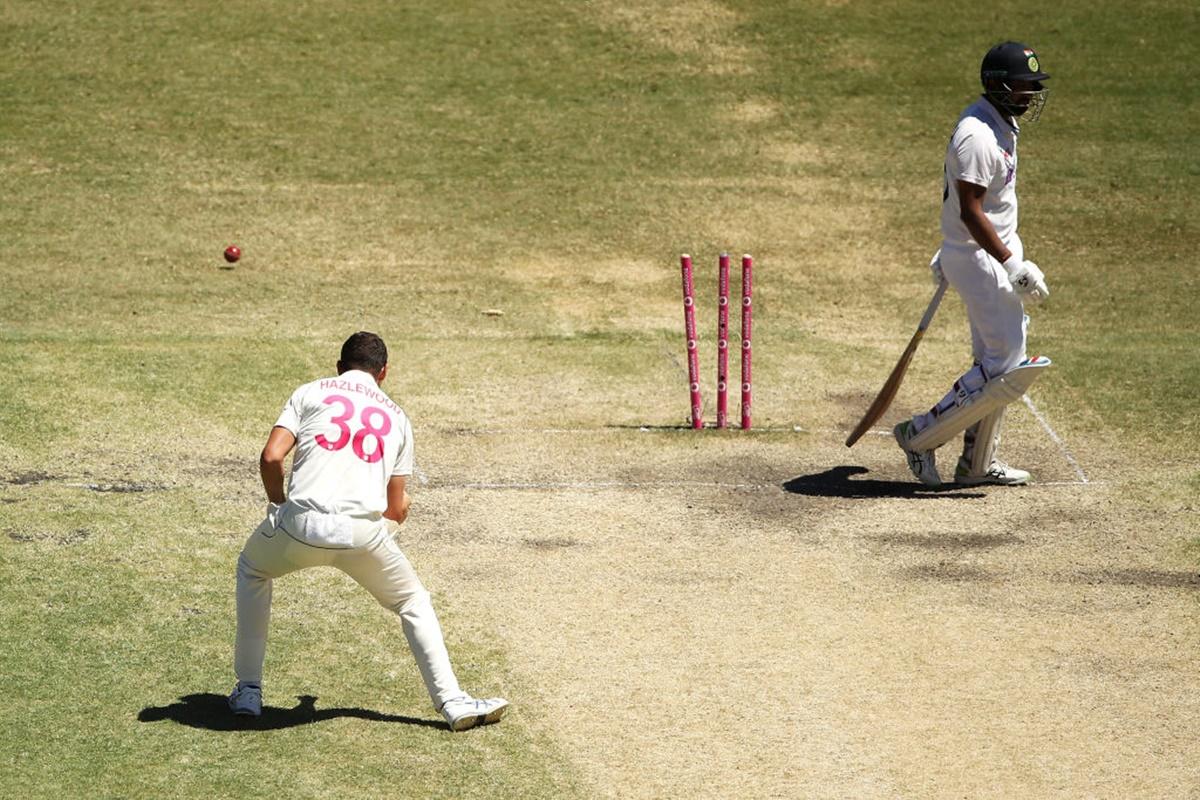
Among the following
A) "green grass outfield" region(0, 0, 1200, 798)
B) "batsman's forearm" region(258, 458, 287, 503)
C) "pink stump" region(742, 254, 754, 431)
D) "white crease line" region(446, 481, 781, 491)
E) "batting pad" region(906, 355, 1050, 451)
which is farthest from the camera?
"pink stump" region(742, 254, 754, 431)

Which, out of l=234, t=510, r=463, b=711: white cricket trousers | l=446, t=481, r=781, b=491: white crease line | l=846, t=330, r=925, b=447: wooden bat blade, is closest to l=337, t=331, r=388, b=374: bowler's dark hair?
l=234, t=510, r=463, b=711: white cricket trousers

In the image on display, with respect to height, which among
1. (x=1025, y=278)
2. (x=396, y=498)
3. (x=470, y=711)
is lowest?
(x=470, y=711)

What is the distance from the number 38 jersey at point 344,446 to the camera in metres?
7.28

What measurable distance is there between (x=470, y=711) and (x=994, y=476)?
17.7 ft

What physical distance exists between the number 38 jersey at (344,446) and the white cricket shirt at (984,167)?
5151 millimetres

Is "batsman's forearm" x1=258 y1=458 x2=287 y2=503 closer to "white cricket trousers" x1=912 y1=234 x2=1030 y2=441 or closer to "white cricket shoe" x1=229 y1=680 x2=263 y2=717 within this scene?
"white cricket shoe" x1=229 y1=680 x2=263 y2=717

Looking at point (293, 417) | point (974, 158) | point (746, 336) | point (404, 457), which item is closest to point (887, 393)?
point (746, 336)

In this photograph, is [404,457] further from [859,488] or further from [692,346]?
[692,346]

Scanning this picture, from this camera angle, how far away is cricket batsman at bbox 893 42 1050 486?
11.1 metres

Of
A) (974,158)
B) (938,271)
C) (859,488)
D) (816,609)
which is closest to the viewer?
(816,609)

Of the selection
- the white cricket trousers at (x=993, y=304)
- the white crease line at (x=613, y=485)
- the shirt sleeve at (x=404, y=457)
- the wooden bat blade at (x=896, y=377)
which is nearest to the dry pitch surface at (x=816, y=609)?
the white crease line at (x=613, y=485)

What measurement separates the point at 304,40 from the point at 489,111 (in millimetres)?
3231

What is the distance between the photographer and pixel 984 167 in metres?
11.1

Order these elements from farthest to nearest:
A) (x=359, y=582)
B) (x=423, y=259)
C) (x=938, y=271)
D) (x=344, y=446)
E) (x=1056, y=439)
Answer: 1. (x=423, y=259)
2. (x=1056, y=439)
3. (x=938, y=271)
4. (x=359, y=582)
5. (x=344, y=446)
